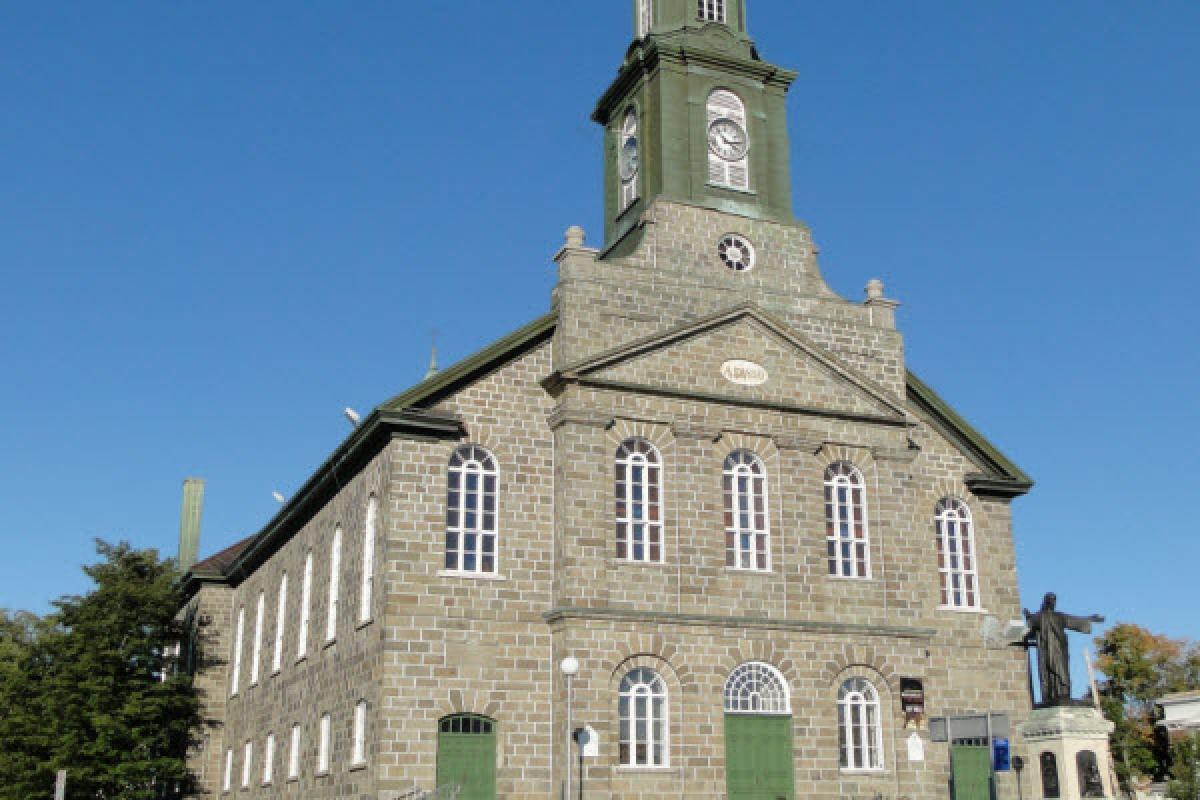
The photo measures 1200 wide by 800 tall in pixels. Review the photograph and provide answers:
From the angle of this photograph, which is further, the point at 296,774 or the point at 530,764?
the point at 296,774

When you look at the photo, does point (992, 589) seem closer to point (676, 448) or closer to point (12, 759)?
point (676, 448)

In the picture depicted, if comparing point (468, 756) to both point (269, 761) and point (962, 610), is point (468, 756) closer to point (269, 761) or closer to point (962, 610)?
point (269, 761)

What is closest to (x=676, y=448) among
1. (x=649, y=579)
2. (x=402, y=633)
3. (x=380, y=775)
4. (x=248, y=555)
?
(x=649, y=579)

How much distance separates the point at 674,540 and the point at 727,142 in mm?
11344

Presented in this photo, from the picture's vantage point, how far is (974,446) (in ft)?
108

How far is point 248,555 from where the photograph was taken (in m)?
40.7

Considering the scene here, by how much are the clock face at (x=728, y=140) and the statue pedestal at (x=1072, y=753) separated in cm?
1640

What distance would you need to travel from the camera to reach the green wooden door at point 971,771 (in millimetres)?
29875

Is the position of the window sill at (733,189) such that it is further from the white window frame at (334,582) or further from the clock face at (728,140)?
the white window frame at (334,582)

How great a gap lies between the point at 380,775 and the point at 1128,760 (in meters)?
38.9

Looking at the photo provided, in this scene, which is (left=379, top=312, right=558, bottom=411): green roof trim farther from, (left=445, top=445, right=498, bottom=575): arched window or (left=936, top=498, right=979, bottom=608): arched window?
(left=936, top=498, right=979, bottom=608): arched window

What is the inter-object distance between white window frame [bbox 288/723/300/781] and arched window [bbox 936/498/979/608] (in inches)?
645

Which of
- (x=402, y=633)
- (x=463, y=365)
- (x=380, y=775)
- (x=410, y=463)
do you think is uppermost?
(x=463, y=365)

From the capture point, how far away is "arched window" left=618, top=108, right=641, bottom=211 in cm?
3359
